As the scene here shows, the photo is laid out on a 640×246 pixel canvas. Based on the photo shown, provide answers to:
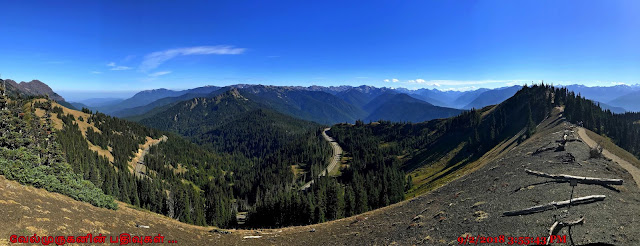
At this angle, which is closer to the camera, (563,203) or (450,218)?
(563,203)

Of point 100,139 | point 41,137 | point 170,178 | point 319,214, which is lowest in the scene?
point 170,178

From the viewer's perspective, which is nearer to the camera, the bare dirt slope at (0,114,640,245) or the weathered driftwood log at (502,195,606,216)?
the bare dirt slope at (0,114,640,245)

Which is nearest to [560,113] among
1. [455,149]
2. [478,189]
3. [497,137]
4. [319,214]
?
[497,137]

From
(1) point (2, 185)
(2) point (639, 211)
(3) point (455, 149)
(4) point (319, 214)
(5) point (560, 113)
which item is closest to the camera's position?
(2) point (639, 211)

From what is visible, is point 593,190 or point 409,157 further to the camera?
point 409,157

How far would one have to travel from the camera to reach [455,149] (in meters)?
159

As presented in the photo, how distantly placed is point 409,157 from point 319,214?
141m

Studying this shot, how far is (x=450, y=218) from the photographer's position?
3031 cm

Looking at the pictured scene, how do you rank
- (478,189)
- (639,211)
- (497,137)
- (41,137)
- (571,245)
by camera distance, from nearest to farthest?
(571,245)
(639,211)
(478,189)
(41,137)
(497,137)

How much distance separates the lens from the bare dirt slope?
806 inches

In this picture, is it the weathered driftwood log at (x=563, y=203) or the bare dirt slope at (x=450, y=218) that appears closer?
the bare dirt slope at (x=450, y=218)

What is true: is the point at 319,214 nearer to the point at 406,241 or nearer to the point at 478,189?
the point at 478,189

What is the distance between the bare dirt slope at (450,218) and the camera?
2048 cm

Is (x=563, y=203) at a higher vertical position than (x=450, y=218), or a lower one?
higher
